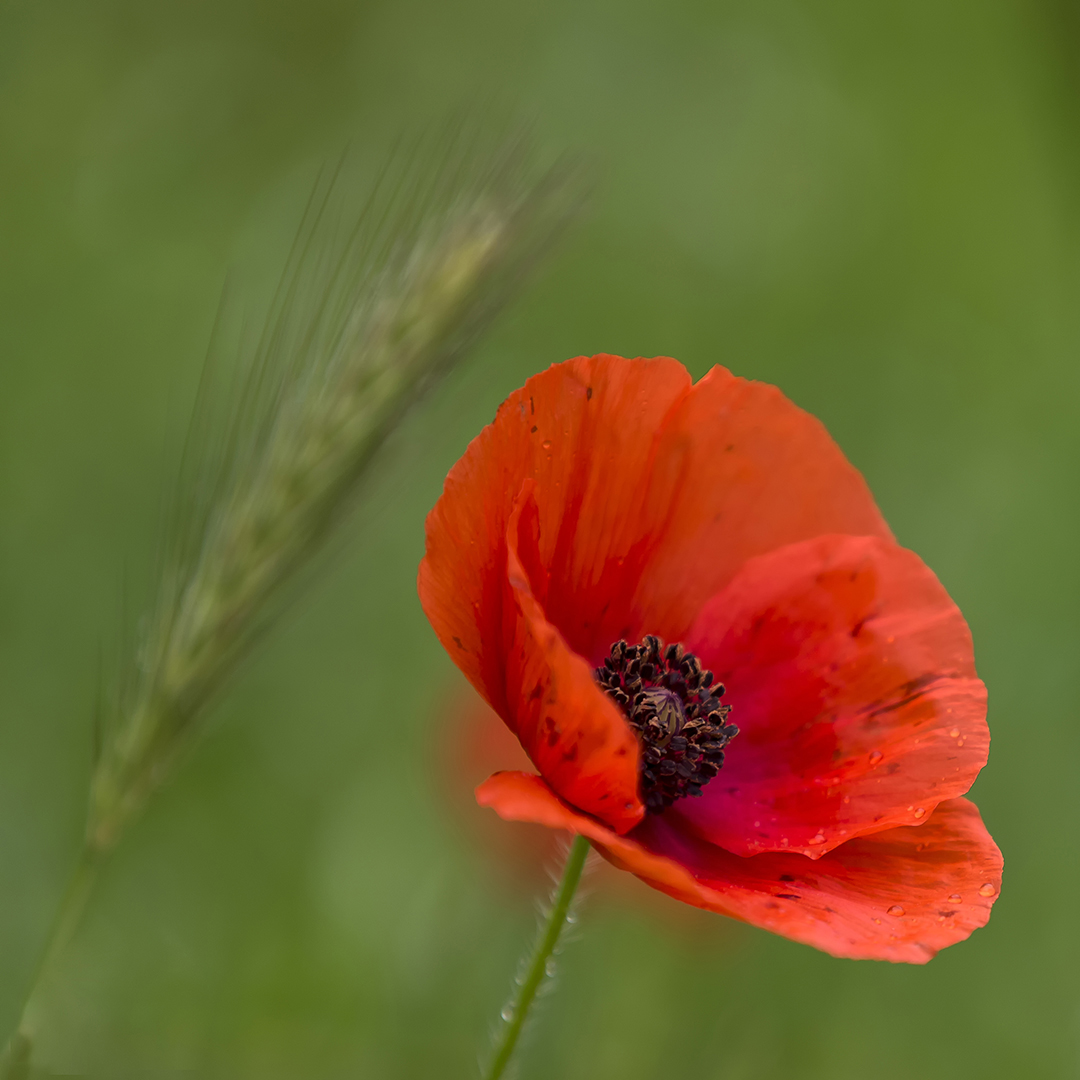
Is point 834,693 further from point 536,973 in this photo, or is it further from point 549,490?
point 536,973

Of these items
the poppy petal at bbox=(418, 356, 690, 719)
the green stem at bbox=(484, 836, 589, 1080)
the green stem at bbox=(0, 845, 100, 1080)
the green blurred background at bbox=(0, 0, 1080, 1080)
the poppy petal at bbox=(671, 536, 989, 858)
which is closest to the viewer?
the green stem at bbox=(0, 845, 100, 1080)

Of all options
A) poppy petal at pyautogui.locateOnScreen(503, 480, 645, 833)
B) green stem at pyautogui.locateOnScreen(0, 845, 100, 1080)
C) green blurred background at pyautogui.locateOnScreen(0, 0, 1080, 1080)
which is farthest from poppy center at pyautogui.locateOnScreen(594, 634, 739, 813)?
green stem at pyautogui.locateOnScreen(0, 845, 100, 1080)

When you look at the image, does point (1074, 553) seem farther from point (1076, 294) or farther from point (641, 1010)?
point (641, 1010)

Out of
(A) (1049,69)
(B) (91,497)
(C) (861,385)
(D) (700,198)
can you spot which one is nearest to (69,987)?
(B) (91,497)

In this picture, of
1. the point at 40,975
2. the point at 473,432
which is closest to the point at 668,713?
the point at 40,975

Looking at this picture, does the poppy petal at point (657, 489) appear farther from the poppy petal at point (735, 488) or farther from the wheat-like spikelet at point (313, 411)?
the wheat-like spikelet at point (313, 411)

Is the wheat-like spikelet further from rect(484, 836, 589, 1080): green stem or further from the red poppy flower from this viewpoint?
rect(484, 836, 589, 1080): green stem
